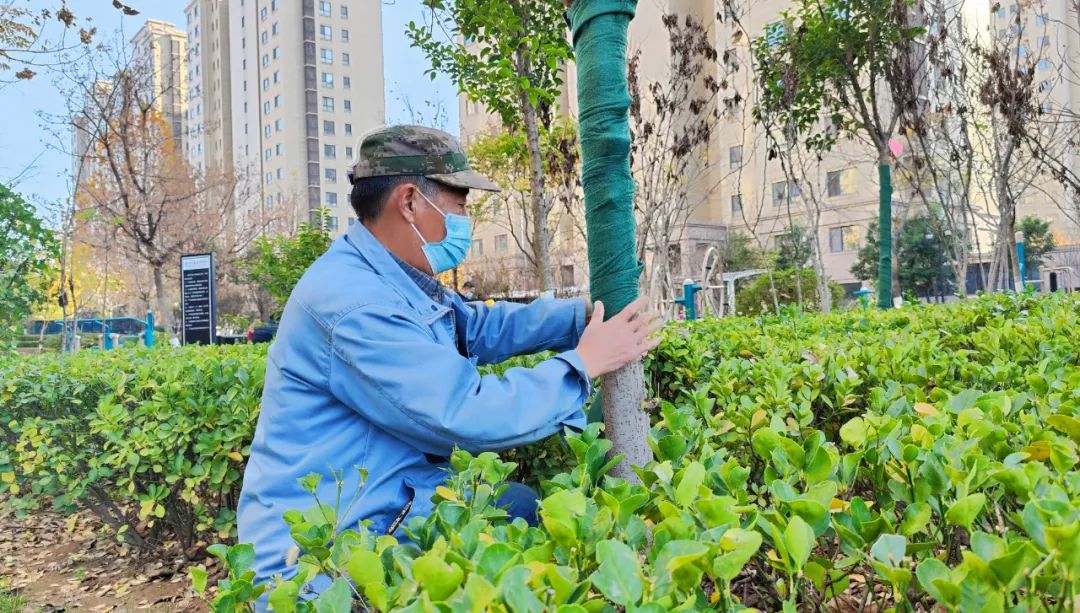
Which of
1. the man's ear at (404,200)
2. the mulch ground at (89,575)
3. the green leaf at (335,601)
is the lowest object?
the mulch ground at (89,575)

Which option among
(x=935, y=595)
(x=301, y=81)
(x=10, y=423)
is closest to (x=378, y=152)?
(x=935, y=595)

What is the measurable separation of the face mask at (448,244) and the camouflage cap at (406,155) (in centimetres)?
8

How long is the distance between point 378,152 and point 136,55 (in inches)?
717

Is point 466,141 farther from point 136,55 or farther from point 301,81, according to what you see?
point 301,81

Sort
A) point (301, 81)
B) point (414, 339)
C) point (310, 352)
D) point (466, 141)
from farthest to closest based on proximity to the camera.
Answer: point (301, 81)
point (466, 141)
point (310, 352)
point (414, 339)

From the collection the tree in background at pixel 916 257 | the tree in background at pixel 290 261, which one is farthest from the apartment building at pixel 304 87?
the tree in background at pixel 290 261

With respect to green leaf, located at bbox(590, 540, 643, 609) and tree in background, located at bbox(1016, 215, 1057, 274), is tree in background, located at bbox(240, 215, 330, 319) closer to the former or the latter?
green leaf, located at bbox(590, 540, 643, 609)

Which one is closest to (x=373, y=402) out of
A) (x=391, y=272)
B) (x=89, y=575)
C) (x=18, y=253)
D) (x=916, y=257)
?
(x=391, y=272)

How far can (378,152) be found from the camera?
211 centimetres

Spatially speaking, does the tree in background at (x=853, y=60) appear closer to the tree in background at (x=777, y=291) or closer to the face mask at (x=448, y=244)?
the face mask at (x=448, y=244)

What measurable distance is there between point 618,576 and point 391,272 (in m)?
1.28

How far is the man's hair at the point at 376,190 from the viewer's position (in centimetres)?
213

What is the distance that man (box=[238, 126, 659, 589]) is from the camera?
5.35ft

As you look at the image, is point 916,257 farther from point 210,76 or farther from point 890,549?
point 210,76
